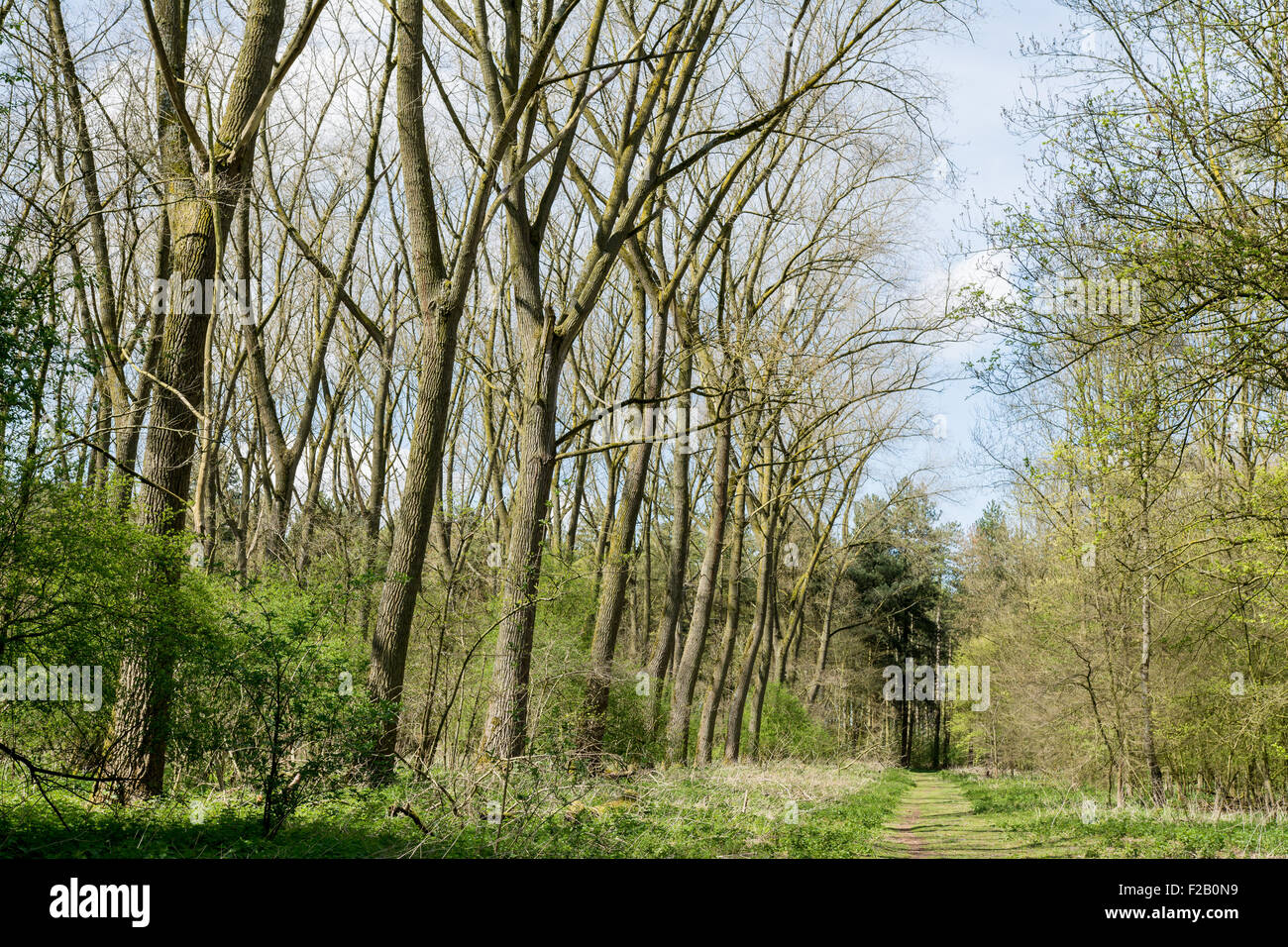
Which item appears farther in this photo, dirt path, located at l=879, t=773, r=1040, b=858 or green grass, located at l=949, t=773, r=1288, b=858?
dirt path, located at l=879, t=773, r=1040, b=858

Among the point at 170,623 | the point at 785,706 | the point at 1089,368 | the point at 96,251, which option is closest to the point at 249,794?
the point at 170,623

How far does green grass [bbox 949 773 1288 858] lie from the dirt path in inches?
12.0

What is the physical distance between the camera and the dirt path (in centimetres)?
1010

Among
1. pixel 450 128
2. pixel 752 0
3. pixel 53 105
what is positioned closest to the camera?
pixel 53 105

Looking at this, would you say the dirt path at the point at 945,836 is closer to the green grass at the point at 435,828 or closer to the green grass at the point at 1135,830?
the green grass at the point at 1135,830

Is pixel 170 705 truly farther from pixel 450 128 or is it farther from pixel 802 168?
pixel 802 168

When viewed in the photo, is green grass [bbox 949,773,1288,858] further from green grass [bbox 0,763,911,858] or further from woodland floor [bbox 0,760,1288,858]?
green grass [bbox 0,763,911,858]

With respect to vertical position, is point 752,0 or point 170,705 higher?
point 752,0

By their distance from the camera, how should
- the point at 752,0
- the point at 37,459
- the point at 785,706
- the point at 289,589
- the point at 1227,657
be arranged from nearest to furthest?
the point at 37,459, the point at 289,589, the point at 752,0, the point at 1227,657, the point at 785,706

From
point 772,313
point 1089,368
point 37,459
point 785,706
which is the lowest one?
point 785,706

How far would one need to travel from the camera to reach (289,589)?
1002 cm

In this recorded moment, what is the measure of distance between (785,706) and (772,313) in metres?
11.9

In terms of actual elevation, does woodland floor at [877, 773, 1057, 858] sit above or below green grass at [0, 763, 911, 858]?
below

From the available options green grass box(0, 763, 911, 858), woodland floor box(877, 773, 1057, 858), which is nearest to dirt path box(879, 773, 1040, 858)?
woodland floor box(877, 773, 1057, 858)
